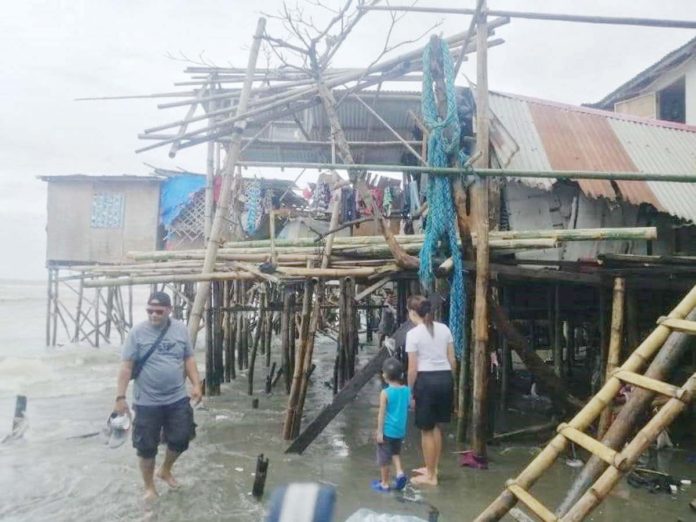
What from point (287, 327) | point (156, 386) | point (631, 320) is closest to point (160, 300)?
point (156, 386)

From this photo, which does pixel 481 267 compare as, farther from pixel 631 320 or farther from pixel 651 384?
pixel 651 384

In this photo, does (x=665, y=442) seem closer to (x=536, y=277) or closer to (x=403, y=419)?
(x=536, y=277)

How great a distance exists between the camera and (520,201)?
346 inches

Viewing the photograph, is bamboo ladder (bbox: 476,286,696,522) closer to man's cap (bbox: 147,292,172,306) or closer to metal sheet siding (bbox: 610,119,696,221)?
man's cap (bbox: 147,292,172,306)

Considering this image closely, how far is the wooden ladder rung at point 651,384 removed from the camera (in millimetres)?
3139

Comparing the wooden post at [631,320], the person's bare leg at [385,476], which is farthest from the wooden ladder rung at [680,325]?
the wooden post at [631,320]

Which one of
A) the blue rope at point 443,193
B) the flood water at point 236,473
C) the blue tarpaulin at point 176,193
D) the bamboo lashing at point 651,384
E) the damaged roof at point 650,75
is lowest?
the flood water at point 236,473

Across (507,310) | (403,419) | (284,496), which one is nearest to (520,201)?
(507,310)

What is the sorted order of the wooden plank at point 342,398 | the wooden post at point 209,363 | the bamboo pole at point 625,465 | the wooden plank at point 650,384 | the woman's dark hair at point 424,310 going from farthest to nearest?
the wooden post at point 209,363
the wooden plank at point 342,398
the woman's dark hair at point 424,310
the wooden plank at point 650,384
the bamboo pole at point 625,465

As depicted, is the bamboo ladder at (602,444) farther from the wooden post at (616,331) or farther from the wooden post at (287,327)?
the wooden post at (287,327)

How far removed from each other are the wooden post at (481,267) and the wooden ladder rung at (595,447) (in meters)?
2.40

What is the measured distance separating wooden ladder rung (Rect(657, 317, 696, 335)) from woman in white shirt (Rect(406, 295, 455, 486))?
7.87ft

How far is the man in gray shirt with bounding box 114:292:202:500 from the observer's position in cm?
543

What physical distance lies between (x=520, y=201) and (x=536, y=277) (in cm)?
254
